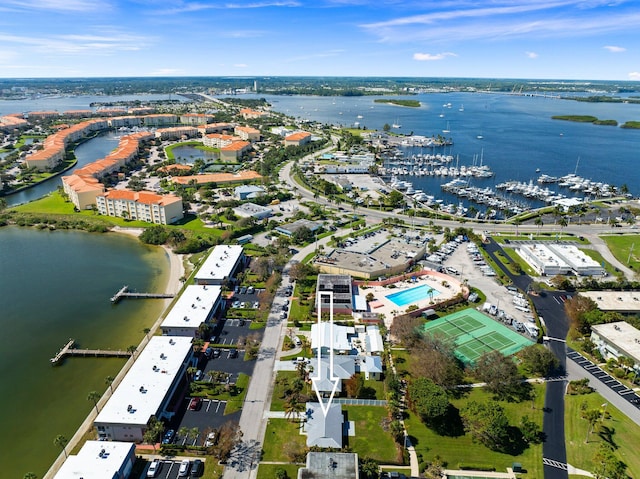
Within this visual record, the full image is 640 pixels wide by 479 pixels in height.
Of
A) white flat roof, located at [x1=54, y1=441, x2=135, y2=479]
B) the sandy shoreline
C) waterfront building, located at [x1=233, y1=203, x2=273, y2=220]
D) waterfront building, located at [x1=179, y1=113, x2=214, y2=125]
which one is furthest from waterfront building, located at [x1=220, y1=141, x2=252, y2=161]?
white flat roof, located at [x1=54, y1=441, x2=135, y2=479]

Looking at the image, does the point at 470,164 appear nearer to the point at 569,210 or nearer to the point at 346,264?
the point at 569,210

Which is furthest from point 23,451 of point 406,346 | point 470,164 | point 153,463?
point 470,164

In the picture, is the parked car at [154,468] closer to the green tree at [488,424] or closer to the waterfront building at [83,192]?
the green tree at [488,424]

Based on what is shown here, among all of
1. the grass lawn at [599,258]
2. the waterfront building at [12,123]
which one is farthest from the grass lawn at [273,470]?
the waterfront building at [12,123]

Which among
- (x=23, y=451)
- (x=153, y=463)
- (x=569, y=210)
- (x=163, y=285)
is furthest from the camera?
(x=569, y=210)

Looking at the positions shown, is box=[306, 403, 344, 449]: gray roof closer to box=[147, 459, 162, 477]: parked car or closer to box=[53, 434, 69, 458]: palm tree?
box=[147, 459, 162, 477]: parked car
